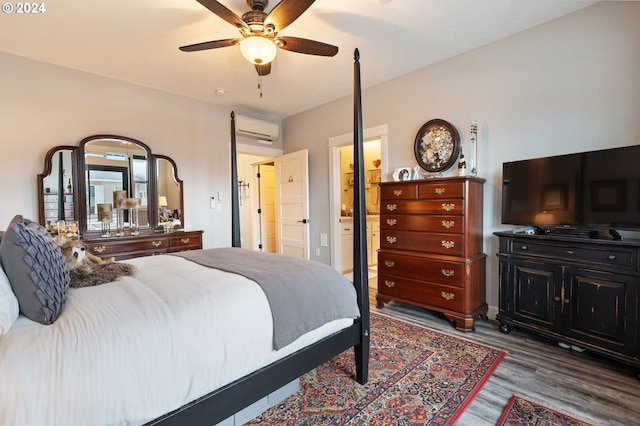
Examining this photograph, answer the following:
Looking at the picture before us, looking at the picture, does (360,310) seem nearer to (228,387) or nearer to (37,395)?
(228,387)

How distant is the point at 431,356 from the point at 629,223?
1639 mm

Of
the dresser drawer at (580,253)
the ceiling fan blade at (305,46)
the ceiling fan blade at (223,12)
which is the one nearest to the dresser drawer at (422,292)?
the dresser drawer at (580,253)

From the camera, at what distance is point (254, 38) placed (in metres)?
2.13

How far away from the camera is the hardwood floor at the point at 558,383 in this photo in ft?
5.40

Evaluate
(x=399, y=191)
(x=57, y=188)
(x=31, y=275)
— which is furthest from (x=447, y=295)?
(x=57, y=188)

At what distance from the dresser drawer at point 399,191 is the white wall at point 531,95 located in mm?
505

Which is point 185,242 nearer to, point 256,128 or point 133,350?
point 256,128

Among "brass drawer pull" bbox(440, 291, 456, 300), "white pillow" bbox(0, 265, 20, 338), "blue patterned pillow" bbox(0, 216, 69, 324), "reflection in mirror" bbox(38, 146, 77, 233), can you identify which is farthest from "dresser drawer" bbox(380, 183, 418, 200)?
"reflection in mirror" bbox(38, 146, 77, 233)

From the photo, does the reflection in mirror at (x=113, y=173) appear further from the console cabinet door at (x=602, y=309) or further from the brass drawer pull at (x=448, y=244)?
the console cabinet door at (x=602, y=309)

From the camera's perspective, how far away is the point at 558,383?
75.1 inches

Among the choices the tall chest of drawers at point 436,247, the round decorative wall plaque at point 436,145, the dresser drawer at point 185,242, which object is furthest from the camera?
the dresser drawer at point 185,242

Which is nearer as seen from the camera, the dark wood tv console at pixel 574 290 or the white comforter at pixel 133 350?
the white comforter at pixel 133 350

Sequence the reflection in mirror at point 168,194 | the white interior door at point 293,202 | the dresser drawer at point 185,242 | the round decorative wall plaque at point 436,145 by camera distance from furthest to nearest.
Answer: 1. the white interior door at point 293,202
2. the reflection in mirror at point 168,194
3. the dresser drawer at point 185,242
4. the round decorative wall plaque at point 436,145

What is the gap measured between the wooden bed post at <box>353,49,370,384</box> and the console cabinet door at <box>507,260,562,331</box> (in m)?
1.52
